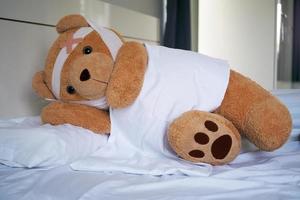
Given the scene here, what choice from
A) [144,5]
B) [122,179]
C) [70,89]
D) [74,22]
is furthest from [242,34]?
[122,179]

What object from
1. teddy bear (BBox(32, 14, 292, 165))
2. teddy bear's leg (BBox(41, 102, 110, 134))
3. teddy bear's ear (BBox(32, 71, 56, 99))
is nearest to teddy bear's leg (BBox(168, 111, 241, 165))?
teddy bear (BBox(32, 14, 292, 165))

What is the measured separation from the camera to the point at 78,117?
2.55 feet

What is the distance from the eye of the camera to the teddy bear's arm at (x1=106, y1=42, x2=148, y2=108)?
66cm

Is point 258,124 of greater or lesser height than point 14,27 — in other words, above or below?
below

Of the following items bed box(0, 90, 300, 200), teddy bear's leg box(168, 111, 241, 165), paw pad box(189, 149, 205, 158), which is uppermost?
teddy bear's leg box(168, 111, 241, 165)

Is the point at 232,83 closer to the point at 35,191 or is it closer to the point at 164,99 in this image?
the point at 164,99

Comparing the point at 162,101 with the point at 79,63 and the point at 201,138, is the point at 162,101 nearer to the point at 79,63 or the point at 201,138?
the point at 201,138

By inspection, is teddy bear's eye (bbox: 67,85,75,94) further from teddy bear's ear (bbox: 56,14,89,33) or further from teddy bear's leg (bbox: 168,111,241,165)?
teddy bear's leg (bbox: 168,111,241,165)

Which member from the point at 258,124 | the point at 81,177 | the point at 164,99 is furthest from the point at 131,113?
the point at 258,124

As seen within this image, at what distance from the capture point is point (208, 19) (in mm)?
2803

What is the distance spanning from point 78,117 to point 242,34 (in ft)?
7.67

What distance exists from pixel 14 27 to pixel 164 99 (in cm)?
70

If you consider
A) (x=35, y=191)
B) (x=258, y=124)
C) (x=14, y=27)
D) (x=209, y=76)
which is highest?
(x=14, y=27)

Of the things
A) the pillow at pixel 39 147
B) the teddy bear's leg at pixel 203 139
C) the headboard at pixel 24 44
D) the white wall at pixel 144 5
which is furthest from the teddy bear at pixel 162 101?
the white wall at pixel 144 5
